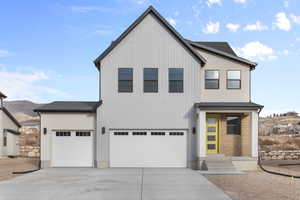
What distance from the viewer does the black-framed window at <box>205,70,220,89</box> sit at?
2006cm

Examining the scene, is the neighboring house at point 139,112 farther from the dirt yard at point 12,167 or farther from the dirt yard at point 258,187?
the dirt yard at point 258,187

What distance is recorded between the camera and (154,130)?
19266mm

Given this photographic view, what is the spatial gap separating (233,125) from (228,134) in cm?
69

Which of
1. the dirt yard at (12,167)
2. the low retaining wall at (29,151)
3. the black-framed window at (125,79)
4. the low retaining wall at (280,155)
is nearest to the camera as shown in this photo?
the dirt yard at (12,167)

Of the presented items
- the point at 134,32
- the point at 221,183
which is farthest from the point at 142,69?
the point at 221,183

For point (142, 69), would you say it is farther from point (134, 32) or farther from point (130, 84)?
point (134, 32)

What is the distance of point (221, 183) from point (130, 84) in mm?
8708

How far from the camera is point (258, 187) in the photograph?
12.7 metres

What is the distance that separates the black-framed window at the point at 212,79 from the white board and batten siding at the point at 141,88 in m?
1.00

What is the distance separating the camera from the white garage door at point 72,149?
19219 mm

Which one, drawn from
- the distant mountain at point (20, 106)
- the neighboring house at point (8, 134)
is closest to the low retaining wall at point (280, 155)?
the neighboring house at point (8, 134)

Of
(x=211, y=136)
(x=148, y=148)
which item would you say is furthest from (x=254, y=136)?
(x=148, y=148)

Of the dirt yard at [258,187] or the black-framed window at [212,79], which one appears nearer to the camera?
the dirt yard at [258,187]

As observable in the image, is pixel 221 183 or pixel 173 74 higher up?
pixel 173 74
